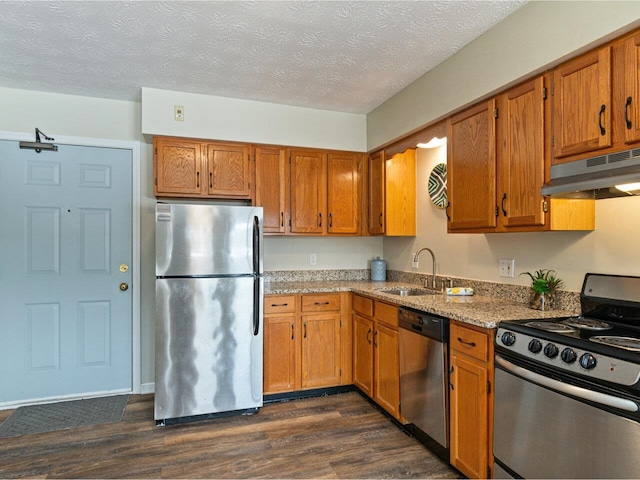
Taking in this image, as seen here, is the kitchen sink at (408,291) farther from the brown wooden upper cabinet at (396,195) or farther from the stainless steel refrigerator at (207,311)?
the stainless steel refrigerator at (207,311)

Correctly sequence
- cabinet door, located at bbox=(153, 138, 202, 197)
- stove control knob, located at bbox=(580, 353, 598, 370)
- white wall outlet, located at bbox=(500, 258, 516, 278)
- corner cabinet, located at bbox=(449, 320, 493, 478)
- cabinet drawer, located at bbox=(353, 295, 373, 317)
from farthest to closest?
cabinet door, located at bbox=(153, 138, 202, 197) < cabinet drawer, located at bbox=(353, 295, 373, 317) < white wall outlet, located at bbox=(500, 258, 516, 278) < corner cabinet, located at bbox=(449, 320, 493, 478) < stove control knob, located at bbox=(580, 353, 598, 370)

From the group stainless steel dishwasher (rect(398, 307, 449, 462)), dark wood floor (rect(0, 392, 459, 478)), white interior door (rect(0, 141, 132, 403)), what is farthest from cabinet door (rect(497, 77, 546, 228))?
white interior door (rect(0, 141, 132, 403))

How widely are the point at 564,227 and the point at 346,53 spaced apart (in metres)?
1.70

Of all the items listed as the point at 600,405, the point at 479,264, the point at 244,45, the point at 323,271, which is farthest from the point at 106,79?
the point at 600,405

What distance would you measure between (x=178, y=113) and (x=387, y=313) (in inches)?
92.0

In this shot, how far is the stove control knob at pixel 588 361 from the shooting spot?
1445 millimetres

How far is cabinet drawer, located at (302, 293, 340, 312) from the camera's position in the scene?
3.30m

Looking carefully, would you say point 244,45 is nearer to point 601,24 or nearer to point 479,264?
point 601,24

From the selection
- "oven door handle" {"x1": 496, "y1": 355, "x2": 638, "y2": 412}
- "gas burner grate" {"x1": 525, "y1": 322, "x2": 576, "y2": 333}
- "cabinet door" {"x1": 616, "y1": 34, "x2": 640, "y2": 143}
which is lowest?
"oven door handle" {"x1": 496, "y1": 355, "x2": 638, "y2": 412}

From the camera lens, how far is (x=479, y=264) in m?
2.83

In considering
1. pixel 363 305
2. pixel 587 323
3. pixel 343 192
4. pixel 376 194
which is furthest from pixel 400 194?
pixel 587 323

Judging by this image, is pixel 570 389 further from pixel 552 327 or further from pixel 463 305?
pixel 463 305

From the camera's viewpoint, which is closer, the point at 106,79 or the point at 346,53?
the point at 346,53

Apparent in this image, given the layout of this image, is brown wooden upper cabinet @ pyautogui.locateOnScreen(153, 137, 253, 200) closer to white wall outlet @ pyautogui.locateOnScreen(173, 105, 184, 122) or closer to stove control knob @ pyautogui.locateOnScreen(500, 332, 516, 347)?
white wall outlet @ pyautogui.locateOnScreen(173, 105, 184, 122)
